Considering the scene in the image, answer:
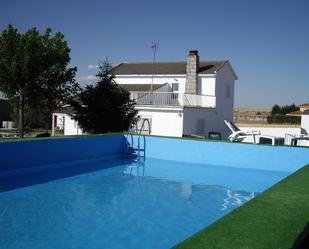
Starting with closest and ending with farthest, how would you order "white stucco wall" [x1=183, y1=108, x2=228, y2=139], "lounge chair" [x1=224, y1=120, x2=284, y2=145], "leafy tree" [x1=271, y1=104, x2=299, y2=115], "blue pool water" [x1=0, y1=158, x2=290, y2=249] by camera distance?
"blue pool water" [x1=0, y1=158, x2=290, y2=249], "lounge chair" [x1=224, y1=120, x2=284, y2=145], "white stucco wall" [x1=183, y1=108, x2=228, y2=139], "leafy tree" [x1=271, y1=104, x2=299, y2=115]

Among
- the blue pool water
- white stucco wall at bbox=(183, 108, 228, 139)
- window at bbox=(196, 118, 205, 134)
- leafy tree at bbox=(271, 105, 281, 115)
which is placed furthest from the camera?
leafy tree at bbox=(271, 105, 281, 115)

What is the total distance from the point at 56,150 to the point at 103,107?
724cm

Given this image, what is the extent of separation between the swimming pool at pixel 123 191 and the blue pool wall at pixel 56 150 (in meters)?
0.05

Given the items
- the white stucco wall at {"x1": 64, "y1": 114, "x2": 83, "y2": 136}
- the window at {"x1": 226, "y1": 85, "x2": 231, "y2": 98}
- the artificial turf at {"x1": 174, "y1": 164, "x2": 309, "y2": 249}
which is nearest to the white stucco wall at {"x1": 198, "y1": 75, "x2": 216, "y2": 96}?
the window at {"x1": 226, "y1": 85, "x2": 231, "y2": 98}

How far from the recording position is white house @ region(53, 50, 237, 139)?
2706cm

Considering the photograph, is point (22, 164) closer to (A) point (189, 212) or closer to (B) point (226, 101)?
(A) point (189, 212)

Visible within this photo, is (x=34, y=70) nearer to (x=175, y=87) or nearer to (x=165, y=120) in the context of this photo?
(x=165, y=120)

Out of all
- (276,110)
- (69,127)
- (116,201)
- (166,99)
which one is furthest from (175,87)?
(276,110)

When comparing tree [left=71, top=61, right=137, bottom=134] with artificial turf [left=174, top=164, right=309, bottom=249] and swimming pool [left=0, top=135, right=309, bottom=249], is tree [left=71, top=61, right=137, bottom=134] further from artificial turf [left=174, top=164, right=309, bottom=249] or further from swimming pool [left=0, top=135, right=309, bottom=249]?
artificial turf [left=174, top=164, right=309, bottom=249]

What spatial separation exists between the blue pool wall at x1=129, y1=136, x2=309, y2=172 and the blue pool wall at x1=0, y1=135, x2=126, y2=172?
1.47 metres

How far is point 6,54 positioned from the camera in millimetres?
20656

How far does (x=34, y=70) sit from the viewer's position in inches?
825

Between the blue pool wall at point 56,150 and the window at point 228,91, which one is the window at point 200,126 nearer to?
the window at point 228,91

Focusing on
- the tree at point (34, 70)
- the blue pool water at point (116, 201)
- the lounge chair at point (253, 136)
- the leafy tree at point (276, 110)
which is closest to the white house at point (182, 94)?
Answer: the lounge chair at point (253, 136)
